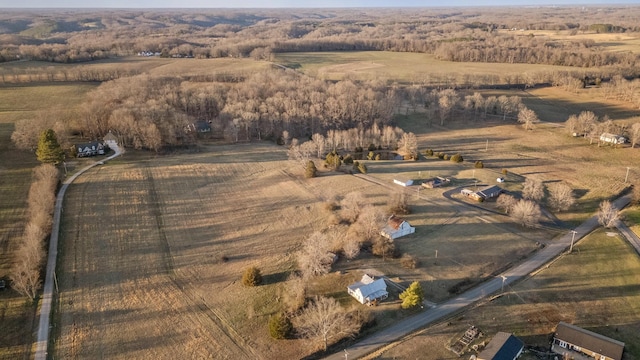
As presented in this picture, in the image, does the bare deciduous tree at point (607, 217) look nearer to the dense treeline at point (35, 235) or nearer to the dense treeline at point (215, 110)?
the dense treeline at point (215, 110)

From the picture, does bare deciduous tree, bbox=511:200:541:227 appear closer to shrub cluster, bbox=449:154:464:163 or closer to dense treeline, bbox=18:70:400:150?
shrub cluster, bbox=449:154:464:163

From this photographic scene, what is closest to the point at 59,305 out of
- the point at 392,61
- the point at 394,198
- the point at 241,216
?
the point at 241,216

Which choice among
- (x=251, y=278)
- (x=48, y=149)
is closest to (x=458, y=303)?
(x=251, y=278)

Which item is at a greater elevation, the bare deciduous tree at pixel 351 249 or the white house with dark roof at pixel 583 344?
the bare deciduous tree at pixel 351 249

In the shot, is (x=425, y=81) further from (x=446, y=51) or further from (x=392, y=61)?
(x=446, y=51)

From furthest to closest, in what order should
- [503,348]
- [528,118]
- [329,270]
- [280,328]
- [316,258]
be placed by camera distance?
[528,118] < [329,270] < [316,258] < [280,328] < [503,348]

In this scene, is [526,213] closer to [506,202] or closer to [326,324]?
[506,202]

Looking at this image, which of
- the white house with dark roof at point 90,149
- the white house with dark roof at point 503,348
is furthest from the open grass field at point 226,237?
the white house with dark roof at point 90,149
